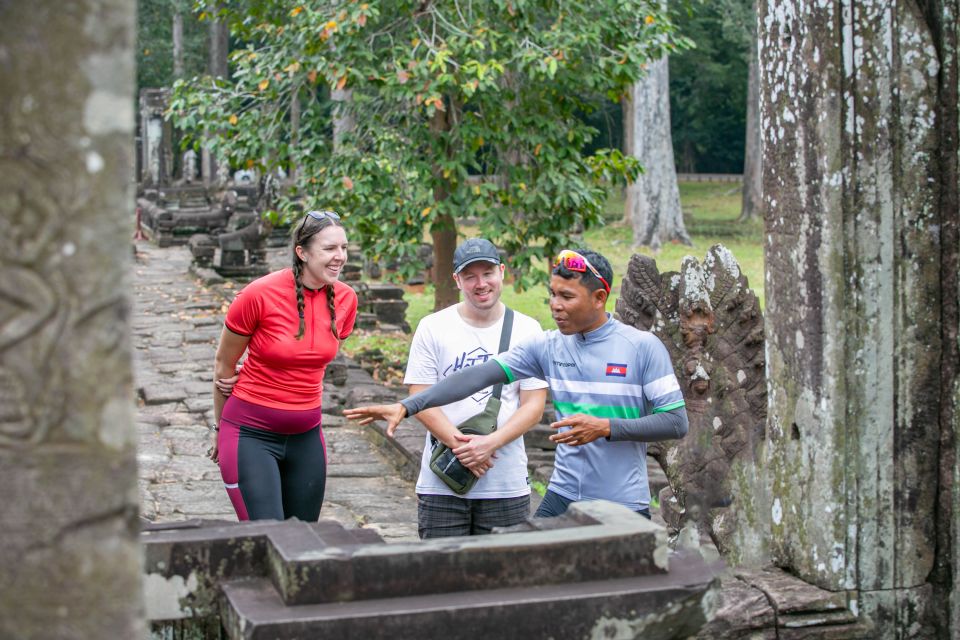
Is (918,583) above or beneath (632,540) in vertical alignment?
beneath

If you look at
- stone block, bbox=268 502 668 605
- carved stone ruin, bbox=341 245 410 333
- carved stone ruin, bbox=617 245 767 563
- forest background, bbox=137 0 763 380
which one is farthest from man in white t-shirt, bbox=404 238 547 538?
forest background, bbox=137 0 763 380

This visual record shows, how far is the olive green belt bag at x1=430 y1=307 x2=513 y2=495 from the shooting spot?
15.7ft

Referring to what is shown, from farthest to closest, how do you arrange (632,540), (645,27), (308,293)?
(645,27), (308,293), (632,540)

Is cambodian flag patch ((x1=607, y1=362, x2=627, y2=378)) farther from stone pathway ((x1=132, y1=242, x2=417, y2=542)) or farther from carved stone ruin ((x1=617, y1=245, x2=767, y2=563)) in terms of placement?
stone pathway ((x1=132, y1=242, x2=417, y2=542))

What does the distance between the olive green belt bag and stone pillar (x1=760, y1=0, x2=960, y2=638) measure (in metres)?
1.08

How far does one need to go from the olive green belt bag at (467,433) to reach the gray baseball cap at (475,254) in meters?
0.29

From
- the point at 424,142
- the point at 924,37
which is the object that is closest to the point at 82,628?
the point at 924,37

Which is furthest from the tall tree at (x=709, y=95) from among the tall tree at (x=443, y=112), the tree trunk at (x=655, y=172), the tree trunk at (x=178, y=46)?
the tall tree at (x=443, y=112)

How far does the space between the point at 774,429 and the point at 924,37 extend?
4.75ft

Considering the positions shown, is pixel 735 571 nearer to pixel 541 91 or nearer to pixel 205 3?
pixel 541 91

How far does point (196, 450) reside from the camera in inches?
370

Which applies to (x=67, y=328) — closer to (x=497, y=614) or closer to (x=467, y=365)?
A: (x=497, y=614)

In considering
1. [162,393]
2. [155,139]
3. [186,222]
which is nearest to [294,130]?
[162,393]

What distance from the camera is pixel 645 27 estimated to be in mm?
10953
